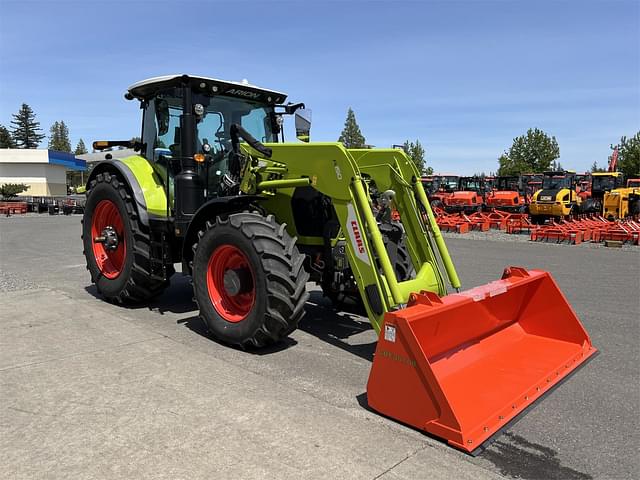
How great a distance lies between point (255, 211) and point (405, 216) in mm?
1517

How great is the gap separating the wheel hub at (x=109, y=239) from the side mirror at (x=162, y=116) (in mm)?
1449

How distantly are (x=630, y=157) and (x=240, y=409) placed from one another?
55.2 meters

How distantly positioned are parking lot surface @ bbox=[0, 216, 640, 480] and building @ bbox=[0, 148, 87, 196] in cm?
5593

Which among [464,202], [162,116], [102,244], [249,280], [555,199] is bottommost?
[249,280]

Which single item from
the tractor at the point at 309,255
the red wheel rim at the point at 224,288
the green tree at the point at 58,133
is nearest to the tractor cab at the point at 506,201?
the tractor at the point at 309,255

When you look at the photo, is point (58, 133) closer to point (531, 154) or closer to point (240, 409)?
point (531, 154)

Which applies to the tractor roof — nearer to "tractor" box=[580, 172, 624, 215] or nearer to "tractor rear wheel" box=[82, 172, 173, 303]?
"tractor rear wheel" box=[82, 172, 173, 303]

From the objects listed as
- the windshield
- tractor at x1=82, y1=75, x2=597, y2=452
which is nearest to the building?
the windshield

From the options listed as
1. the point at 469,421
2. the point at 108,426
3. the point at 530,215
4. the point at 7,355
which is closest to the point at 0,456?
the point at 108,426

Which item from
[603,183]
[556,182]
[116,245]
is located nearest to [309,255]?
[116,245]

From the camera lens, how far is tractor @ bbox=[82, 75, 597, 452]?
11.2 ft

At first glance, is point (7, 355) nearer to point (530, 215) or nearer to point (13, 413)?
point (13, 413)

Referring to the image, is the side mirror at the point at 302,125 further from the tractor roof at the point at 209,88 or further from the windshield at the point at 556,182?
the windshield at the point at 556,182

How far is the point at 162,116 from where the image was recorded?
20.8 feet
